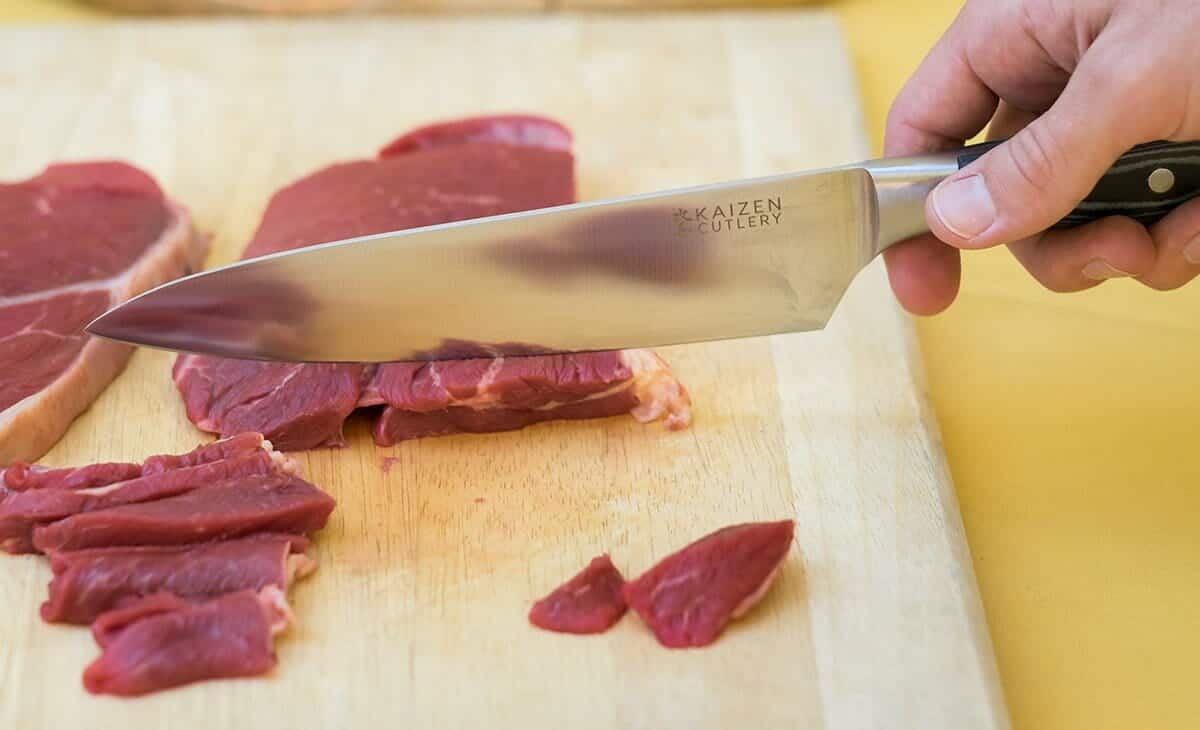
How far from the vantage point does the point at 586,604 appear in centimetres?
267

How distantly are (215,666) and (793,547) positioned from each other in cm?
124

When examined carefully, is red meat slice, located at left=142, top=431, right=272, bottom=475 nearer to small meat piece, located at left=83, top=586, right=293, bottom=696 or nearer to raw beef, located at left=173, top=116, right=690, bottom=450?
raw beef, located at left=173, top=116, right=690, bottom=450

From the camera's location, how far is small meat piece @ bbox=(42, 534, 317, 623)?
263 cm

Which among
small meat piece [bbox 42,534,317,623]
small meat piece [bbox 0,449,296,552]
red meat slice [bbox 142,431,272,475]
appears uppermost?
red meat slice [bbox 142,431,272,475]

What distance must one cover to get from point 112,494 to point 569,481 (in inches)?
39.9

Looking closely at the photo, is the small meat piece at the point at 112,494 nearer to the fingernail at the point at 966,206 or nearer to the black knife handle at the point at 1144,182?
the fingernail at the point at 966,206

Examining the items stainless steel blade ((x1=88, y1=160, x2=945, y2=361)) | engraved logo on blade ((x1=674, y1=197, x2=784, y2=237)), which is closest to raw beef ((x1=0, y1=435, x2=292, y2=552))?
stainless steel blade ((x1=88, y1=160, x2=945, y2=361))

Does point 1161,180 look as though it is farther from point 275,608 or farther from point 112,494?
point 112,494

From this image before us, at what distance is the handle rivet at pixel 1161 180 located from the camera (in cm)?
282

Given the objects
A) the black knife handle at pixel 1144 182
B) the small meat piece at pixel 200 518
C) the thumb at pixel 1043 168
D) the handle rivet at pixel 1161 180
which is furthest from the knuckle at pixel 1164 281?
the small meat piece at pixel 200 518

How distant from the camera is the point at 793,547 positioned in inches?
111

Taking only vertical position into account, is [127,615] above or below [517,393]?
below

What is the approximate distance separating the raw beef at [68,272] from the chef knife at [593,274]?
263mm

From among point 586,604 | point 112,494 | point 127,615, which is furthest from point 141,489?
point 586,604
